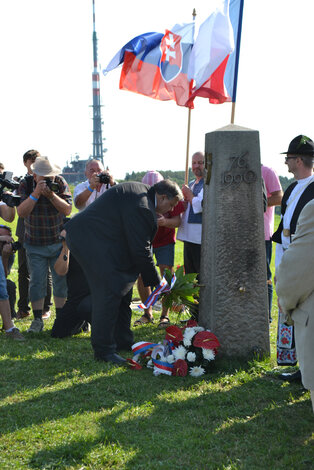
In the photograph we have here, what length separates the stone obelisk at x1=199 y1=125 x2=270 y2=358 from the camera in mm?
5266

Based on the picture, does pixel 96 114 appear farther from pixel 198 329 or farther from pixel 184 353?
pixel 184 353

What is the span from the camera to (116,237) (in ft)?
17.8

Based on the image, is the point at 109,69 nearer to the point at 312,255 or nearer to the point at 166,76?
the point at 166,76

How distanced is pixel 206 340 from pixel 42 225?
2.84 m

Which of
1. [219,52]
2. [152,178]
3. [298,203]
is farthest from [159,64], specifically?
[298,203]

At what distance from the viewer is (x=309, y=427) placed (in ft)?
13.0

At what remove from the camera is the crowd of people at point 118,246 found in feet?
11.5

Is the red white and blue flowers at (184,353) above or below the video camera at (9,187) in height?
below

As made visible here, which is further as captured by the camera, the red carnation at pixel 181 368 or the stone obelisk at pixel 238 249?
the stone obelisk at pixel 238 249

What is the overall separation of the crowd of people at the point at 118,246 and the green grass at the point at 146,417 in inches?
15.2

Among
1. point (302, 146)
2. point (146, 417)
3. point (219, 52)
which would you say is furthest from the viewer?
point (219, 52)

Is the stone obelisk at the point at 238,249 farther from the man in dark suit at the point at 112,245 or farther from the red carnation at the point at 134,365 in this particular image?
the red carnation at the point at 134,365

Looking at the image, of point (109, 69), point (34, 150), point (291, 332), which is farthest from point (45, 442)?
point (109, 69)

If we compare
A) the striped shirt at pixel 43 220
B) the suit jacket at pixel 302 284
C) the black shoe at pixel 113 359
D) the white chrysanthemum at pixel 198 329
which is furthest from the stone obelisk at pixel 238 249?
the striped shirt at pixel 43 220
